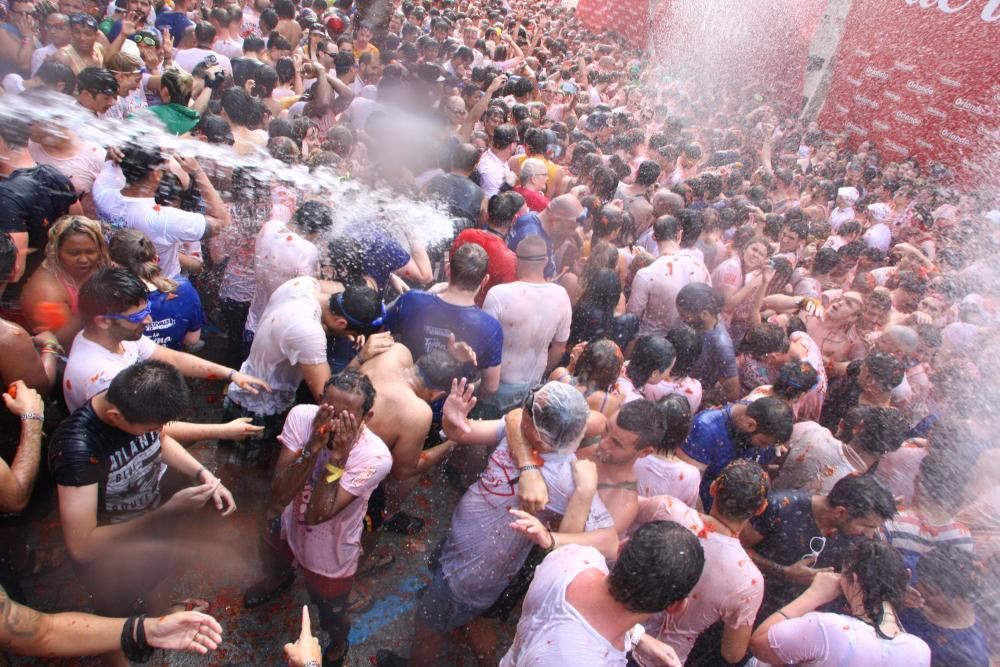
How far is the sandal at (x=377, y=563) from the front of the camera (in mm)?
3588

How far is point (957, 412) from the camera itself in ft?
15.6

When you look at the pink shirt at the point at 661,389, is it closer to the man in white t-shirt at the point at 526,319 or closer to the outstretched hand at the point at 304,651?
the man in white t-shirt at the point at 526,319

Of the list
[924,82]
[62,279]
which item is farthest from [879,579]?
[924,82]

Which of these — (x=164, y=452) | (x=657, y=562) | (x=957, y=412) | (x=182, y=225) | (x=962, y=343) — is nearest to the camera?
(x=657, y=562)

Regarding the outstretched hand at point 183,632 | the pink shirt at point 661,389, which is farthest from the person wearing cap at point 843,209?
the outstretched hand at point 183,632

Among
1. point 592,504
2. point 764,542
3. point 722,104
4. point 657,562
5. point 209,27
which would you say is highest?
point 722,104

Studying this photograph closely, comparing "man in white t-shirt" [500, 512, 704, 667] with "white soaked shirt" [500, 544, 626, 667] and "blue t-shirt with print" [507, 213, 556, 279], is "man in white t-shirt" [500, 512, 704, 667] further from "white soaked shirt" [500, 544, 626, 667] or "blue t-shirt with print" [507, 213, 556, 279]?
"blue t-shirt with print" [507, 213, 556, 279]

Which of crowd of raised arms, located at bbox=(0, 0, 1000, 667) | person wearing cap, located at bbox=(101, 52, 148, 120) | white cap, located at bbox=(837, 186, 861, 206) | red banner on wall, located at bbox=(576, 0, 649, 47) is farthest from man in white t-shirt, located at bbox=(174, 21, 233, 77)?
red banner on wall, located at bbox=(576, 0, 649, 47)

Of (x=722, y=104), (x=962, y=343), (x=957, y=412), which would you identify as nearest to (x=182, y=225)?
(x=957, y=412)

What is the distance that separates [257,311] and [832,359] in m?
4.49

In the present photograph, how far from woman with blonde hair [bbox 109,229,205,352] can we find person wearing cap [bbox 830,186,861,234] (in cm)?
793

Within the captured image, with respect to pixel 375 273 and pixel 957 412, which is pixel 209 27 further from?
pixel 957 412

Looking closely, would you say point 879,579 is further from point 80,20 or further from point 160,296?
point 80,20

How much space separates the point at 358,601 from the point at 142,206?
2665mm
